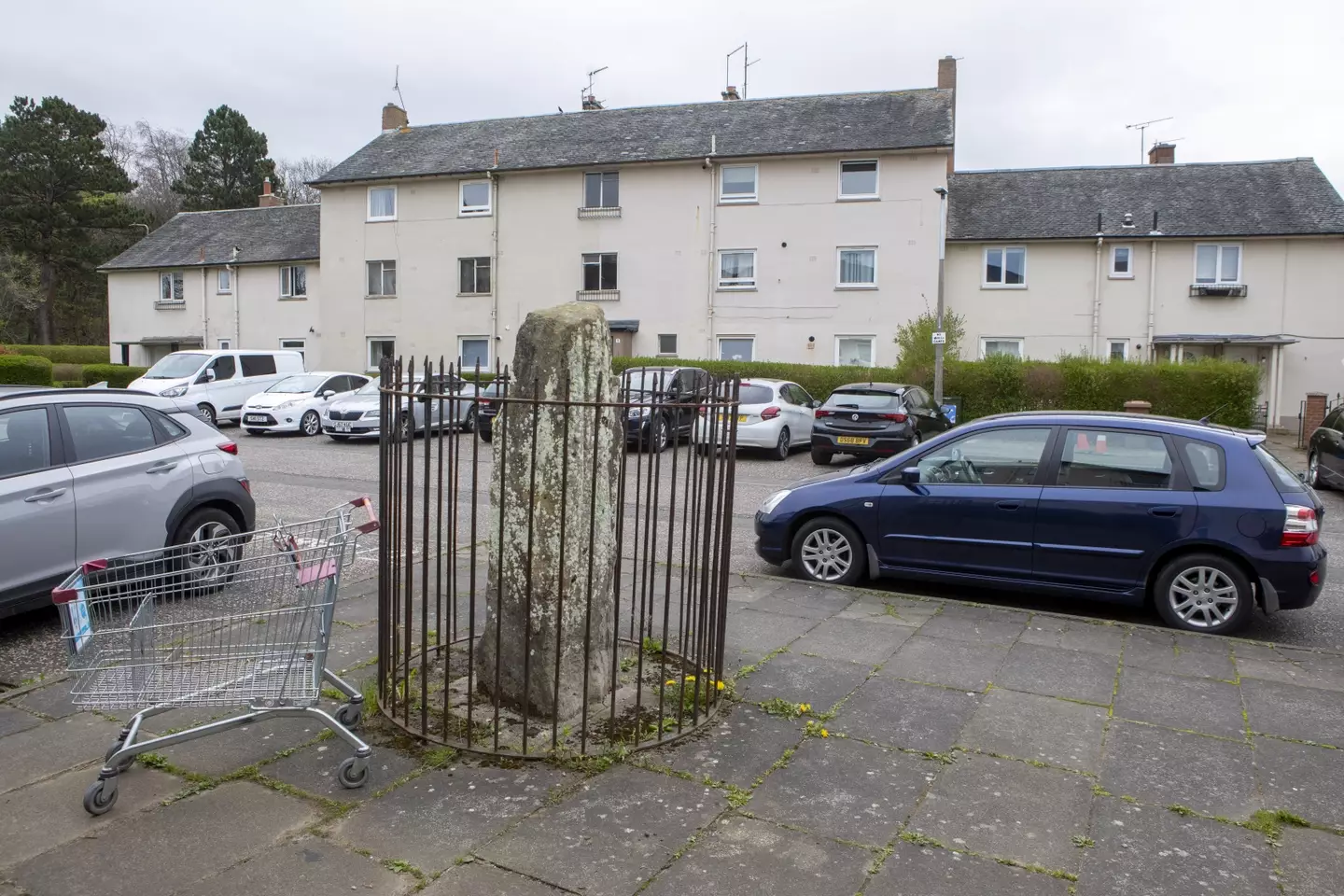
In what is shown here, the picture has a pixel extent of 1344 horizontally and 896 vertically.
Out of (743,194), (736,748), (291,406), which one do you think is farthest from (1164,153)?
(736,748)

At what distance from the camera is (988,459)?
295 inches

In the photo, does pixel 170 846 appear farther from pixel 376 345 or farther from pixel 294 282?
pixel 294 282

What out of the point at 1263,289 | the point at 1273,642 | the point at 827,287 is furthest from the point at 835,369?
the point at 1273,642

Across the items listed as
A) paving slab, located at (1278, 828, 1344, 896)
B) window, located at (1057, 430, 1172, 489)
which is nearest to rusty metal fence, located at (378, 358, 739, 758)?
paving slab, located at (1278, 828, 1344, 896)

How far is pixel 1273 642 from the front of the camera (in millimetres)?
6691

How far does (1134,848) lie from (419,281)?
107ft

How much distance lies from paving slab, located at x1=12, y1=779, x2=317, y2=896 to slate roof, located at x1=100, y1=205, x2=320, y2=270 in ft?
119

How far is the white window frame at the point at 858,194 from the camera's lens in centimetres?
2897

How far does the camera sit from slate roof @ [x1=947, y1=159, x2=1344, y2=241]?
28.9m

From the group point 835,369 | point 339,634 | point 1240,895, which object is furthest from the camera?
point 835,369

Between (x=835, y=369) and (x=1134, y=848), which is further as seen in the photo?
(x=835, y=369)

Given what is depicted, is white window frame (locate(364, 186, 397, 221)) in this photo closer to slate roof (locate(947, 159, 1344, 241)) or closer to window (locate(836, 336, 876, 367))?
window (locate(836, 336, 876, 367))

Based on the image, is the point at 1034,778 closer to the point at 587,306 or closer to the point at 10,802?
the point at 587,306

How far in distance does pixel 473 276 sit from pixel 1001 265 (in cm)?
1719
